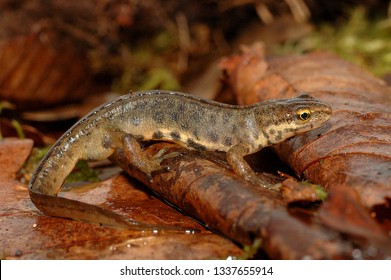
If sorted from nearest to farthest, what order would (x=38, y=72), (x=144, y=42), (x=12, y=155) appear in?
(x=12, y=155) < (x=38, y=72) < (x=144, y=42)

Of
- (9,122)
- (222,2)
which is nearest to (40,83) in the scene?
(9,122)

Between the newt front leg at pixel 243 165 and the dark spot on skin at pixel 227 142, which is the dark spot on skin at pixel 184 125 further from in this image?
the newt front leg at pixel 243 165

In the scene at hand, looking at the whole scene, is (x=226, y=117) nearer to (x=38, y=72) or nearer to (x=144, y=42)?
(x=38, y=72)

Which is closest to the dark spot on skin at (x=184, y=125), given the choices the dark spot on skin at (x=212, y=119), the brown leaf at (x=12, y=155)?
the dark spot on skin at (x=212, y=119)

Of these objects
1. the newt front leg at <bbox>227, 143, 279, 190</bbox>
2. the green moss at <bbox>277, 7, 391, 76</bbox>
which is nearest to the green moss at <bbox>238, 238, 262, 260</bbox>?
the newt front leg at <bbox>227, 143, 279, 190</bbox>

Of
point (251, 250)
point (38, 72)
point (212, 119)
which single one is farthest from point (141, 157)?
point (38, 72)

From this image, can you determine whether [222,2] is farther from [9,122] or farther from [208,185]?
[208,185]
